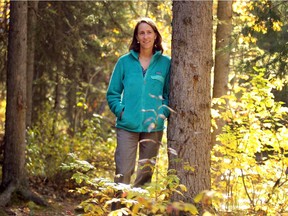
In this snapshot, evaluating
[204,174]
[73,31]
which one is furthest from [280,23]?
[73,31]

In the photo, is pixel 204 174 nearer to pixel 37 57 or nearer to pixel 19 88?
pixel 19 88

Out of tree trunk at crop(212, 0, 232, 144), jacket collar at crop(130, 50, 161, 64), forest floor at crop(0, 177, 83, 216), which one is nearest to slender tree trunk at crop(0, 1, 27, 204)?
forest floor at crop(0, 177, 83, 216)

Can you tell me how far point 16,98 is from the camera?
22.9ft

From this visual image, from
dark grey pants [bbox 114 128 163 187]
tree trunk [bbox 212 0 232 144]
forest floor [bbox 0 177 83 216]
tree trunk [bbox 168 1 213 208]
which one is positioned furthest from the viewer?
tree trunk [bbox 212 0 232 144]

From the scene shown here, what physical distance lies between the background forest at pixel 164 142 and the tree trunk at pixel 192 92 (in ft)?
0.61

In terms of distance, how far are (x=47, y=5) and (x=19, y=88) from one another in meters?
4.21

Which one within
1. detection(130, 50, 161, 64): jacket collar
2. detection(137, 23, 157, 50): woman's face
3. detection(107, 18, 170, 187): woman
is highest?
detection(137, 23, 157, 50): woman's face

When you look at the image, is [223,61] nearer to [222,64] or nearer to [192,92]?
[222,64]

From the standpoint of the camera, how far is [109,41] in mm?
11742

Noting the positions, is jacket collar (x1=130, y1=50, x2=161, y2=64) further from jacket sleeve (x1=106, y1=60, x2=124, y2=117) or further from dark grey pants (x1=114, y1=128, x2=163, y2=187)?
dark grey pants (x1=114, y1=128, x2=163, y2=187)

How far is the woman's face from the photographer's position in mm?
4922

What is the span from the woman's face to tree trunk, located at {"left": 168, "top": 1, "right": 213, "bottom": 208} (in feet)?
1.50

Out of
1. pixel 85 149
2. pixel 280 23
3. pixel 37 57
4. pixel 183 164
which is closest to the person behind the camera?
pixel 183 164

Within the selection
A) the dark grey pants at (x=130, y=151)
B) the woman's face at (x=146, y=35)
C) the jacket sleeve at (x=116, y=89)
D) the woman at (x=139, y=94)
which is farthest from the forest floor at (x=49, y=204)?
the woman's face at (x=146, y=35)
